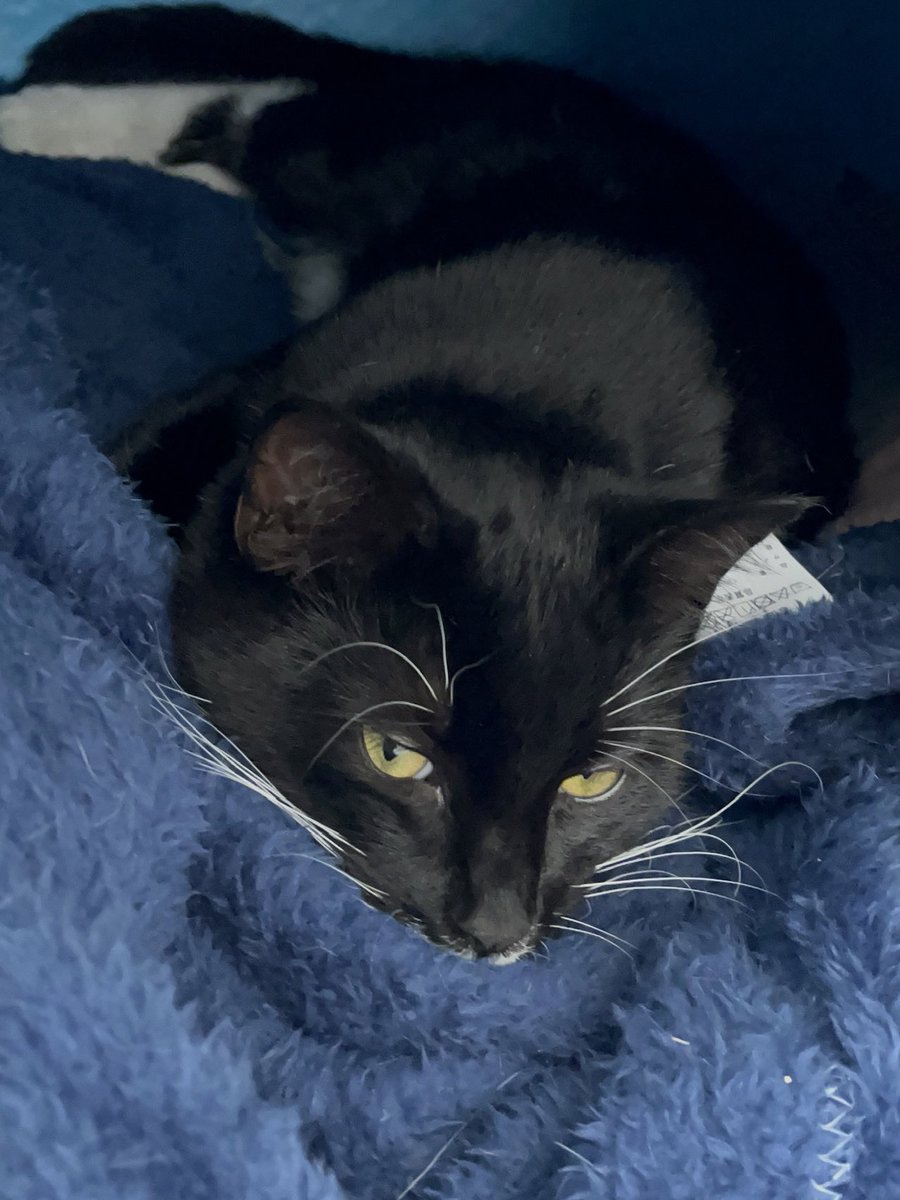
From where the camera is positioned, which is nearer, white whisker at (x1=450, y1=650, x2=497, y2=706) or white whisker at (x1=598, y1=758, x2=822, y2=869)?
white whisker at (x1=450, y1=650, x2=497, y2=706)

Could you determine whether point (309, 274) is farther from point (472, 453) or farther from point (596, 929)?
point (596, 929)

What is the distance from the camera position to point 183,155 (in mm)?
1431

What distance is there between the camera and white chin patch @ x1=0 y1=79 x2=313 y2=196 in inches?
52.3

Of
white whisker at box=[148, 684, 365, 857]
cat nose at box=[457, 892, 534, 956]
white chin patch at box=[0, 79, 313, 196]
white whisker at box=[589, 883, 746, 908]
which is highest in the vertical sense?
white chin patch at box=[0, 79, 313, 196]

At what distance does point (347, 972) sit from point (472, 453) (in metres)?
0.41

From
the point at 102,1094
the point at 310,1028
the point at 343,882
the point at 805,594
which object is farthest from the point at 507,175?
the point at 102,1094

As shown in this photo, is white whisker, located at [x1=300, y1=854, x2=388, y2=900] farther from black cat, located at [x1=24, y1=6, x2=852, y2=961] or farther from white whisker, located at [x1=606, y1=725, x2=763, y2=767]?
white whisker, located at [x1=606, y1=725, x2=763, y2=767]

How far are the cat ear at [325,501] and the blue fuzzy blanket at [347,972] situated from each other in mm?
145

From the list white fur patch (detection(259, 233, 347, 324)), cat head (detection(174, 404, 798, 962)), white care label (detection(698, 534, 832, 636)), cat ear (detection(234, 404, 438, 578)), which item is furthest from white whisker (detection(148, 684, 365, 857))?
white fur patch (detection(259, 233, 347, 324))

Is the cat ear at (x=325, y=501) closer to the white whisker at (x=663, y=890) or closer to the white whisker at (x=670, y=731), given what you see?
the white whisker at (x=670, y=731)

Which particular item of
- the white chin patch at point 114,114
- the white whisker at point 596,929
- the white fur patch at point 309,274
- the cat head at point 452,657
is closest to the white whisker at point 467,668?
the cat head at point 452,657

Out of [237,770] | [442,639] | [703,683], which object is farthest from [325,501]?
[703,683]

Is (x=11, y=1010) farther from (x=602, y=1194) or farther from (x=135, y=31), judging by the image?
(x=135, y=31)

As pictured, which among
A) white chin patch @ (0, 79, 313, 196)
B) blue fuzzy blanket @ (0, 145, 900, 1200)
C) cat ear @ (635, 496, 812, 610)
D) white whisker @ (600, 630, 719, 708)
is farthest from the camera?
white chin patch @ (0, 79, 313, 196)
